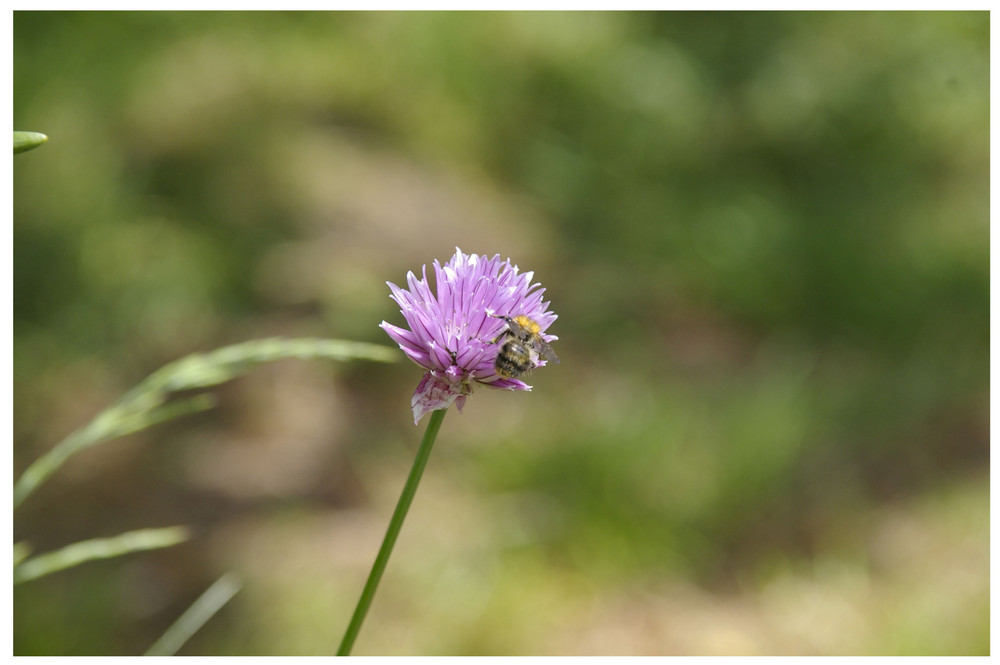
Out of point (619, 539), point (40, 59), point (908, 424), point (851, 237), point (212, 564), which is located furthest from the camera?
point (851, 237)

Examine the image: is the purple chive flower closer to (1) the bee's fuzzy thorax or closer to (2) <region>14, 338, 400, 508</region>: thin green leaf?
(1) the bee's fuzzy thorax

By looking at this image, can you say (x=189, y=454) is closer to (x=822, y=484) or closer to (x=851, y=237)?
(x=822, y=484)

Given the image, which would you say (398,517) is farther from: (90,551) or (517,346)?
(90,551)

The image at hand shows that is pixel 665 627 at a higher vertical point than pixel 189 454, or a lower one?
lower

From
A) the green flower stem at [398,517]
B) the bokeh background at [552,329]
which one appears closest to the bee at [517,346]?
the green flower stem at [398,517]

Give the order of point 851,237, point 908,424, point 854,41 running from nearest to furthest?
point 908,424, point 851,237, point 854,41

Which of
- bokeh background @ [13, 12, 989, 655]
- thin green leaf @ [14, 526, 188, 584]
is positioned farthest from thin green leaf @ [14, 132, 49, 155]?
bokeh background @ [13, 12, 989, 655]

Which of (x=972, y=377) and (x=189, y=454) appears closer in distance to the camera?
(x=189, y=454)

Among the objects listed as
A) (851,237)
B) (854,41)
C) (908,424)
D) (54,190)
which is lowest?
(908,424)

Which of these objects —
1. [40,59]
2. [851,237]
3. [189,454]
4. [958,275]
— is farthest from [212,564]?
[958,275]
